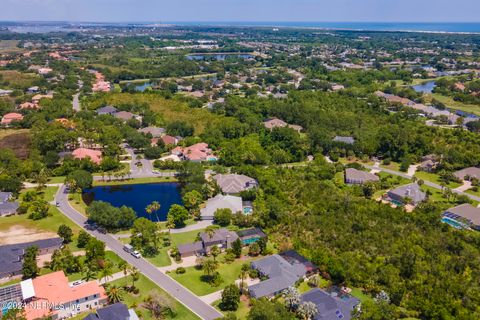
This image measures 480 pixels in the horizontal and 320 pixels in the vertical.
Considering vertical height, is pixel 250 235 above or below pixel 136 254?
above

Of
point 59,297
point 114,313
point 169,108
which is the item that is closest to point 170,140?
point 169,108

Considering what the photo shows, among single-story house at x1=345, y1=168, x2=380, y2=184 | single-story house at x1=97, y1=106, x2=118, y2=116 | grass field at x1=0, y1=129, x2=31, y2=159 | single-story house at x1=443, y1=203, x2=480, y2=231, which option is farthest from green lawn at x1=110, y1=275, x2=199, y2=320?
single-story house at x1=97, y1=106, x2=118, y2=116

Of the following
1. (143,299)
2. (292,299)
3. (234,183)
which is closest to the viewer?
(292,299)

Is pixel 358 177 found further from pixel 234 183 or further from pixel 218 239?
pixel 218 239

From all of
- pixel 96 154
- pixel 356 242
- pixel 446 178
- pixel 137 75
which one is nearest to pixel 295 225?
pixel 356 242

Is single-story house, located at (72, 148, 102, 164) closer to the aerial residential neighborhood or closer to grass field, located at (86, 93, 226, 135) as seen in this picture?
the aerial residential neighborhood
